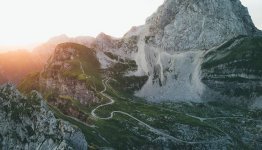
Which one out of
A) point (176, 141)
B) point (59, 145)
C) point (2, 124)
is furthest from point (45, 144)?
point (176, 141)

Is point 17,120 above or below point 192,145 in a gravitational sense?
above

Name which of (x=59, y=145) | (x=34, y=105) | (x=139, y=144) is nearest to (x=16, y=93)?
(x=34, y=105)

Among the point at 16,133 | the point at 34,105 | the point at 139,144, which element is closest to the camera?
the point at 16,133

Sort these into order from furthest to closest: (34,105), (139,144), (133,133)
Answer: (133,133) → (139,144) → (34,105)

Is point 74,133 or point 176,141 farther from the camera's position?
point 176,141

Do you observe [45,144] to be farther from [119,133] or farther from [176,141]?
[176,141]

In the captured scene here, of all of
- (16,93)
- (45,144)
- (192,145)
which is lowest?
(192,145)
